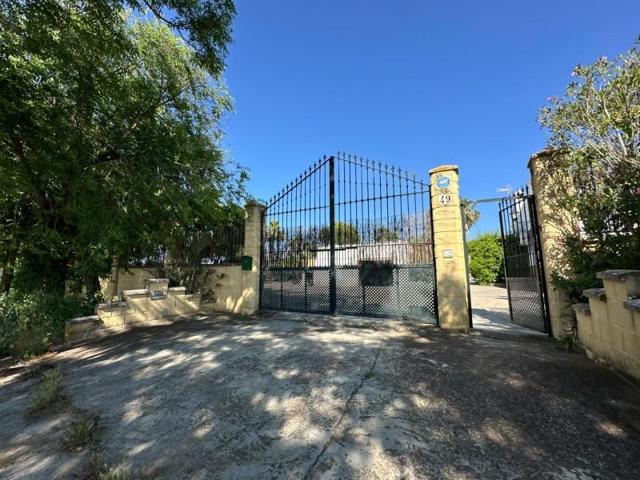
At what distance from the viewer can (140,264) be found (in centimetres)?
883

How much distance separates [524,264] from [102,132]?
334 inches

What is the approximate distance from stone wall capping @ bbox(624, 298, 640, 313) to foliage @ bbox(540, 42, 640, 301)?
4.62ft

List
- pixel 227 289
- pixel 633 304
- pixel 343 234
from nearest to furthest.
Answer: pixel 633 304 → pixel 343 234 → pixel 227 289

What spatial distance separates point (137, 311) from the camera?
6430 mm

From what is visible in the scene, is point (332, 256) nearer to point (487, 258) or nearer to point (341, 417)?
point (341, 417)

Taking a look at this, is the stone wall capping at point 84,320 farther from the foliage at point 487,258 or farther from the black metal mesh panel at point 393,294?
the foliage at point 487,258

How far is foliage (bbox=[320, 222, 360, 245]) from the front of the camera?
6578 millimetres

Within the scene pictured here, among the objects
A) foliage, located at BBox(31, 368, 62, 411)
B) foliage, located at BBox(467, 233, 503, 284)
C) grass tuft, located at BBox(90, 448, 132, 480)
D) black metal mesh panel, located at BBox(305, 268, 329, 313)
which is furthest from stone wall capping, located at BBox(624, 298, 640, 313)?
foliage, located at BBox(467, 233, 503, 284)

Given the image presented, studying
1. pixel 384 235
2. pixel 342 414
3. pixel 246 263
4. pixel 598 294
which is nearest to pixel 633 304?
pixel 598 294

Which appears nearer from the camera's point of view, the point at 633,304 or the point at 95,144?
the point at 633,304

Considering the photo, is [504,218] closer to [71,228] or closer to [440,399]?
[440,399]

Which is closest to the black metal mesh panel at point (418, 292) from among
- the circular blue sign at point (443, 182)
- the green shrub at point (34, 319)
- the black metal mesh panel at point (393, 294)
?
the black metal mesh panel at point (393, 294)

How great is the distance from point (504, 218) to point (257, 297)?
5.94m

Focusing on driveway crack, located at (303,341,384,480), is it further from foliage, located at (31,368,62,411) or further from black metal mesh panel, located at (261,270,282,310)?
black metal mesh panel, located at (261,270,282,310)
